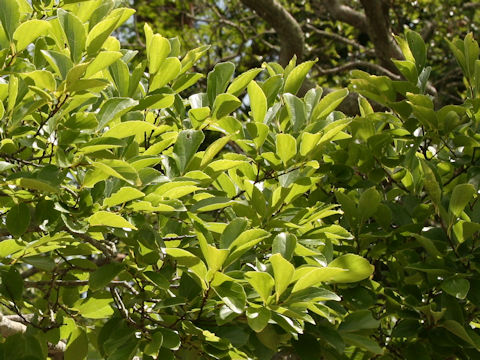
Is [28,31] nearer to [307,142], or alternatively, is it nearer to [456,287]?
[307,142]

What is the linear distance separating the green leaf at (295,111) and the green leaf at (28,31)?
64 centimetres

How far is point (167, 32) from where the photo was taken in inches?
312

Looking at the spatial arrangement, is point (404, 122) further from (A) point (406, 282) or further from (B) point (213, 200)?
(B) point (213, 200)

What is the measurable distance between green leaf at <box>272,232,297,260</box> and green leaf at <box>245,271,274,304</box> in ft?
0.31

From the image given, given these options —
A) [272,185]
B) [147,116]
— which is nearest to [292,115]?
[272,185]

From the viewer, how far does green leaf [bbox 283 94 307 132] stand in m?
1.76

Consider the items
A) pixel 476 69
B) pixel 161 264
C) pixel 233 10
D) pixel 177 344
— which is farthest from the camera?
pixel 233 10

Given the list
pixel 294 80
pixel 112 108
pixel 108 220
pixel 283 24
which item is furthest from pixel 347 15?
pixel 108 220

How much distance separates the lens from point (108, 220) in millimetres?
1290

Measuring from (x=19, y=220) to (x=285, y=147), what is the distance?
623 mm

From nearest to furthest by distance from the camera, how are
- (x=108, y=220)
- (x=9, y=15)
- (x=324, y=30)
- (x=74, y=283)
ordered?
(x=108, y=220), (x=9, y=15), (x=74, y=283), (x=324, y=30)

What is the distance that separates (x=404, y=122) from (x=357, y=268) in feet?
2.31

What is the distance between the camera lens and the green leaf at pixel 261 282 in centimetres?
129

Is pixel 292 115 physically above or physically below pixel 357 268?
above
